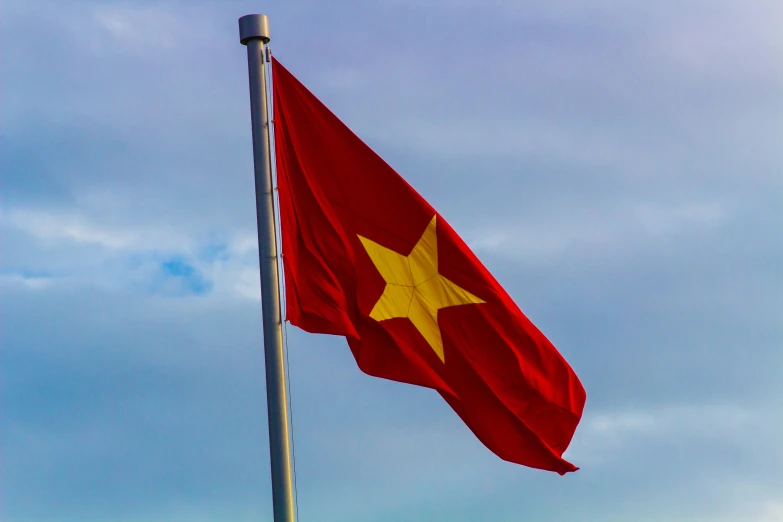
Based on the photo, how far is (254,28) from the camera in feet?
45.2

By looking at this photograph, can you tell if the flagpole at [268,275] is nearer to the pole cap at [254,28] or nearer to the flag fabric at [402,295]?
the pole cap at [254,28]

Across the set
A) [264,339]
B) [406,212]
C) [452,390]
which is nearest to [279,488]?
[264,339]

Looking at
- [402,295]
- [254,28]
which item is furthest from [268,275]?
[254,28]

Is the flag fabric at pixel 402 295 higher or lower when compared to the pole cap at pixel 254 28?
lower

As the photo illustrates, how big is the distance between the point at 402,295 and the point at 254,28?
387 centimetres

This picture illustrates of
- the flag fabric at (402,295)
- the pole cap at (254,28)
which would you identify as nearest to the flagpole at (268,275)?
the pole cap at (254,28)

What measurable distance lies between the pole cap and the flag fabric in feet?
1.79

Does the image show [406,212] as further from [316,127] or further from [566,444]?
[566,444]

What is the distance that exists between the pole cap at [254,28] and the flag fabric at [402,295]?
0.54 m

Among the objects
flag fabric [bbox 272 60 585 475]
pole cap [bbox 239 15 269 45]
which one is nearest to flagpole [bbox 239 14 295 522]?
pole cap [bbox 239 15 269 45]

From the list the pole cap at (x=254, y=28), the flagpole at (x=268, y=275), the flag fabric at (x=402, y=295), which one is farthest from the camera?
the flag fabric at (x=402, y=295)

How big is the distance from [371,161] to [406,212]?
838 millimetres

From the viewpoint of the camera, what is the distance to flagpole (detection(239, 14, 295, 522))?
12406 mm

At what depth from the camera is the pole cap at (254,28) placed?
1377cm
